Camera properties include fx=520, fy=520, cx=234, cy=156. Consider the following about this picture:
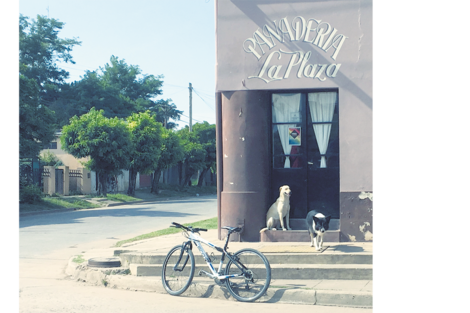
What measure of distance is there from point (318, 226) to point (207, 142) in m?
44.2

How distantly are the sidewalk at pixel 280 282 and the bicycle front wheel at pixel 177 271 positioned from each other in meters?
0.16

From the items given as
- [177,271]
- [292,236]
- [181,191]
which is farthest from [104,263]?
[181,191]

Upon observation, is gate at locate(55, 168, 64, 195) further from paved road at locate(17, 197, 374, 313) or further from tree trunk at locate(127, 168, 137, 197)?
paved road at locate(17, 197, 374, 313)

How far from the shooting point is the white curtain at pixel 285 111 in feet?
36.2

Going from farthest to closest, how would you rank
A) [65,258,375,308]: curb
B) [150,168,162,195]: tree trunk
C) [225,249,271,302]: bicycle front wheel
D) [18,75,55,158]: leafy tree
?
[150,168,162,195]: tree trunk
[18,75,55,158]: leafy tree
[225,249,271,302]: bicycle front wheel
[65,258,375,308]: curb

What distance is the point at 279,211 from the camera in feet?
33.8

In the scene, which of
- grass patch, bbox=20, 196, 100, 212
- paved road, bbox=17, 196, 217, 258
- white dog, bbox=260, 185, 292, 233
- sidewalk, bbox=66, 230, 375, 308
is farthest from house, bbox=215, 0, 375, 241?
grass patch, bbox=20, 196, 100, 212

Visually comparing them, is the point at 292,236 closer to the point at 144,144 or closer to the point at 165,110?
the point at 144,144

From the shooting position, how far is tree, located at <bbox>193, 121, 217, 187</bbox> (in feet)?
168

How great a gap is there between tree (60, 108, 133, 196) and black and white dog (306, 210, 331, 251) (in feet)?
78.6
